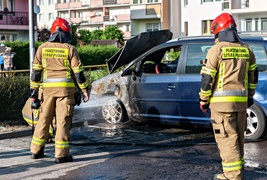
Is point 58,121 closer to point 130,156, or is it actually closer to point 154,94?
point 130,156

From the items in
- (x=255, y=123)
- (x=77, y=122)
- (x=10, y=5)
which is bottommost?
(x=77, y=122)

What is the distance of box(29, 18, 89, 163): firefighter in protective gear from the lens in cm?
695

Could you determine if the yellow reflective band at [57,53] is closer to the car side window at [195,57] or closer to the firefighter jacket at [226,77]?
the firefighter jacket at [226,77]

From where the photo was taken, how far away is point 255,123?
8352 mm

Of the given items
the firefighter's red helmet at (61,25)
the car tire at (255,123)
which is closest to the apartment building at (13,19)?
the car tire at (255,123)

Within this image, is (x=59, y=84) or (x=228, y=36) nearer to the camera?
(x=228, y=36)

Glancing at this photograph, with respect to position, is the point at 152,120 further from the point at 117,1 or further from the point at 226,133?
the point at 117,1

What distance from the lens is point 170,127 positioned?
9828 millimetres

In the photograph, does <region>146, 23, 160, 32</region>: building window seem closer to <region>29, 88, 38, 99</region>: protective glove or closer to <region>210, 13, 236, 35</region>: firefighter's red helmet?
<region>29, 88, 38, 99</region>: protective glove

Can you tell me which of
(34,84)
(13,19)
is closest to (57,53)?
(34,84)

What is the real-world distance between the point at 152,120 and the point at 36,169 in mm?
3116

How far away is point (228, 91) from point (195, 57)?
3078mm

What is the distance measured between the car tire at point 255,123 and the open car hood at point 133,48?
267 centimetres

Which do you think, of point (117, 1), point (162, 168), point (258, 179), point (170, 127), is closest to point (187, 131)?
point (170, 127)
